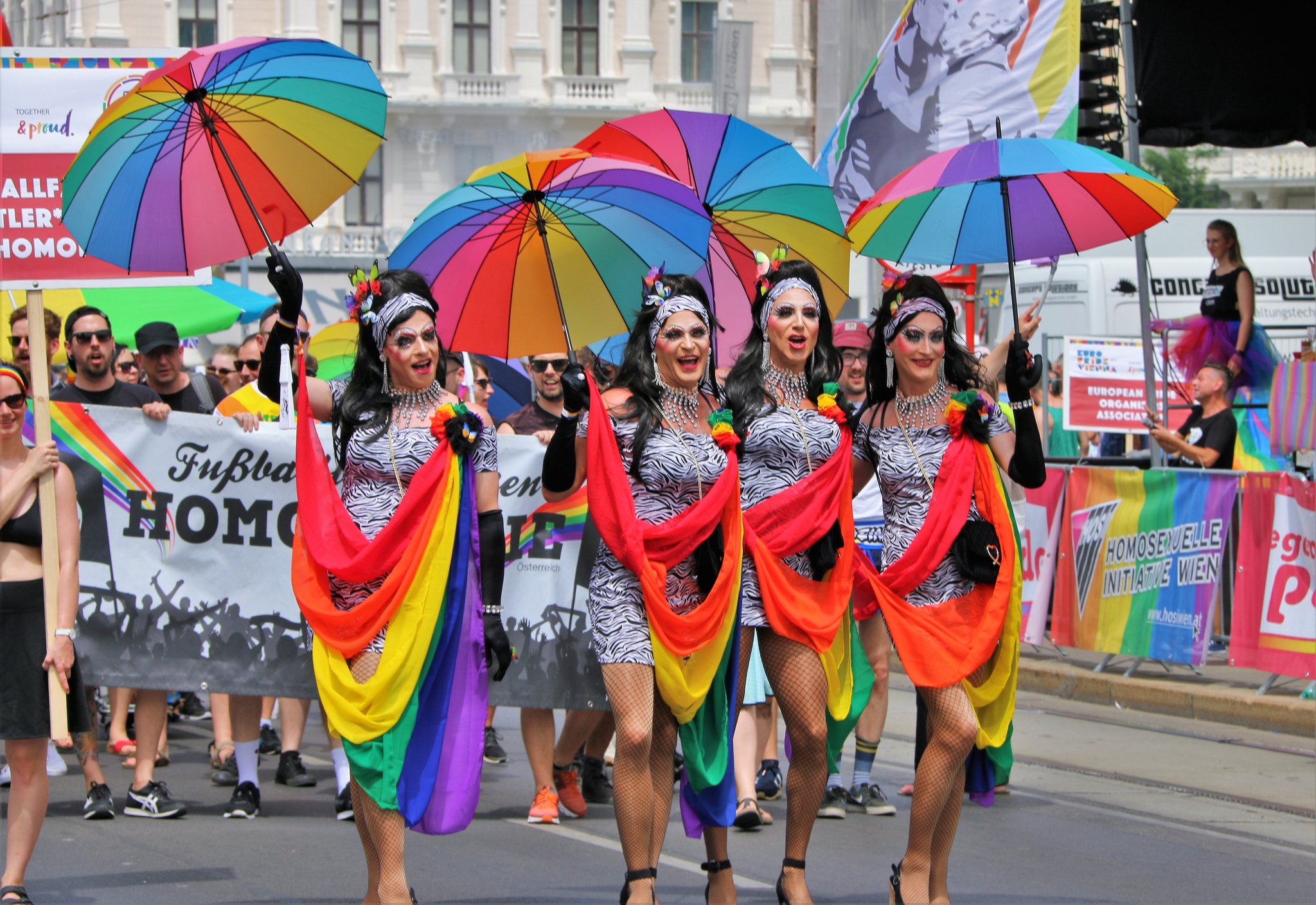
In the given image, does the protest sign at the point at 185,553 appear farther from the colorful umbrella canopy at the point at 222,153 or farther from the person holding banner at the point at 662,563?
the person holding banner at the point at 662,563

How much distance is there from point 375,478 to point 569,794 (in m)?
2.83

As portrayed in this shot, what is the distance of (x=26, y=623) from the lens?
646cm

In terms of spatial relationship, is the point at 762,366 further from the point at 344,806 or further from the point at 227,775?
the point at 227,775

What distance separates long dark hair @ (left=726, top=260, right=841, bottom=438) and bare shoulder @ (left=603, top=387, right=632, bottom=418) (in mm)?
389

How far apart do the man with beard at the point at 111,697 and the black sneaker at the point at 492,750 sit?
179 cm

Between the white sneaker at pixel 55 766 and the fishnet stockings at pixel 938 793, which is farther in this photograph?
the white sneaker at pixel 55 766

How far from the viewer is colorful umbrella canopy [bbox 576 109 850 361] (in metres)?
7.44

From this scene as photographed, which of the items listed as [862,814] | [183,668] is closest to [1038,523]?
[862,814]

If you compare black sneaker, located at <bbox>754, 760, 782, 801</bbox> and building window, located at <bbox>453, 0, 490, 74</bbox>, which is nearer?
black sneaker, located at <bbox>754, 760, 782, 801</bbox>

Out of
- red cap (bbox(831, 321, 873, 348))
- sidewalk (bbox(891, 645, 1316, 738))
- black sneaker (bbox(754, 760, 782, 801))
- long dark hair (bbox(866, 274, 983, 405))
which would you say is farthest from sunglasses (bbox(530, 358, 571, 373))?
sidewalk (bbox(891, 645, 1316, 738))

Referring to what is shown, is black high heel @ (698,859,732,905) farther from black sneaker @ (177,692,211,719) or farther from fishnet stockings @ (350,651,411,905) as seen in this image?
black sneaker @ (177,692,211,719)

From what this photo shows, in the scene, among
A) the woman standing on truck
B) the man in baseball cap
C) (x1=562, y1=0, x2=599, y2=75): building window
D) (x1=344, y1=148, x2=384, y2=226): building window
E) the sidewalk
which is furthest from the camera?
(x1=562, y1=0, x2=599, y2=75): building window

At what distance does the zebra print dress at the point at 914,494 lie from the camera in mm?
6348

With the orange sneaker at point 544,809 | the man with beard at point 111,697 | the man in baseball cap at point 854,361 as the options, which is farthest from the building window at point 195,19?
the orange sneaker at point 544,809
